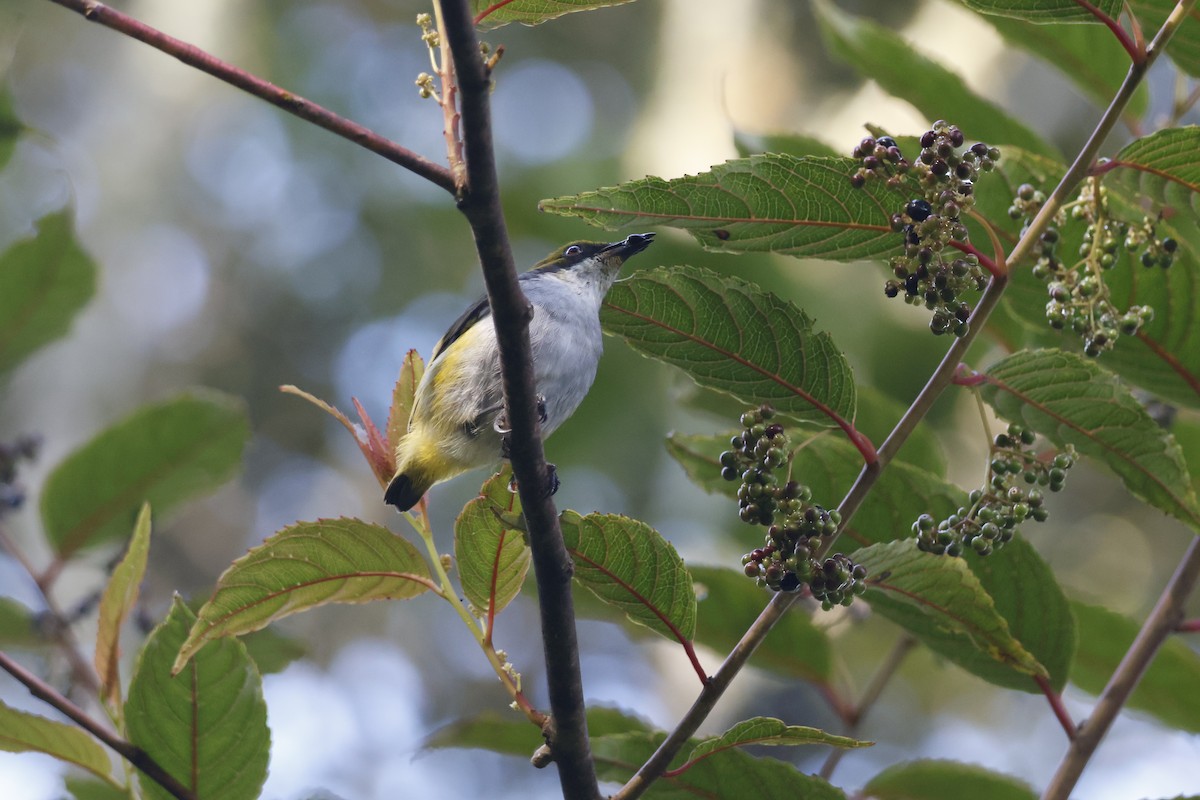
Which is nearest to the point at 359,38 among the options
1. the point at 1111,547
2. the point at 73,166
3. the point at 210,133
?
the point at 210,133

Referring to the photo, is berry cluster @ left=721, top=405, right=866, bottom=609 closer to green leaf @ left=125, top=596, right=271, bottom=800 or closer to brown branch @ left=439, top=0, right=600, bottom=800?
brown branch @ left=439, top=0, right=600, bottom=800

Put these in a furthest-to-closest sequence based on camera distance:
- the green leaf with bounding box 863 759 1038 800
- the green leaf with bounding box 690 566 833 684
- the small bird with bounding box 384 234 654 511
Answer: the small bird with bounding box 384 234 654 511 < the green leaf with bounding box 690 566 833 684 < the green leaf with bounding box 863 759 1038 800

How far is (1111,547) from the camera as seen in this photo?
403 inches

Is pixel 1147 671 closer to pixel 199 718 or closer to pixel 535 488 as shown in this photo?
pixel 535 488

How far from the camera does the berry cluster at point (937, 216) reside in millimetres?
1540

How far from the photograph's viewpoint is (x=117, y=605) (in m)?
1.92

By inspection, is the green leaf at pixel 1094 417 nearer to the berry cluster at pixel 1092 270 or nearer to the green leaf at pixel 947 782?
the berry cluster at pixel 1092 270

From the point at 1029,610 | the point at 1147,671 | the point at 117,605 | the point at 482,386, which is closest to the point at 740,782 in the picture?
the point at 1029,610

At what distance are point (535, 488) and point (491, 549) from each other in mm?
274

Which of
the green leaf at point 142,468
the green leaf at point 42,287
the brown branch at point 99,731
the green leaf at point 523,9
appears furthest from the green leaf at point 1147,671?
the green leaf at point 42,287

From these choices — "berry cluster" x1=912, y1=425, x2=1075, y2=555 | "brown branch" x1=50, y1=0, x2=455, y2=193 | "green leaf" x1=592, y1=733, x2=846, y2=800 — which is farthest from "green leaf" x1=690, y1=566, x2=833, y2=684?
"brown branch" x1=50, y1=0, x2=455, y2=193

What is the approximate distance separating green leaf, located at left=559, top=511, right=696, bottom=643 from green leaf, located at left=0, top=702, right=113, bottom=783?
0.88m

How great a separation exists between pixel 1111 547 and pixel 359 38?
9.85m

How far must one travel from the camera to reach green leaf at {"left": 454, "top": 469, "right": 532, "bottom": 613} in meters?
1.70
